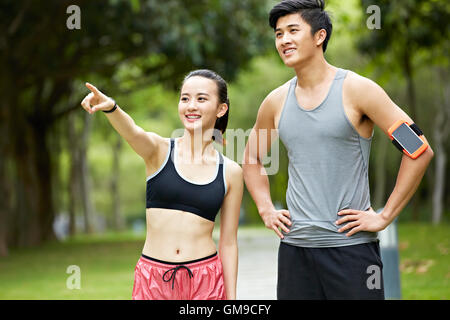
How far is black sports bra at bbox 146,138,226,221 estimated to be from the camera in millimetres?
3660

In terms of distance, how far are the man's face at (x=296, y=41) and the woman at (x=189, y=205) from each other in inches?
18.5

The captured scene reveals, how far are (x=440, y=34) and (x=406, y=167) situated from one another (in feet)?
53.1

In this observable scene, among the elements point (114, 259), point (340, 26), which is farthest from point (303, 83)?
point (340, 26)

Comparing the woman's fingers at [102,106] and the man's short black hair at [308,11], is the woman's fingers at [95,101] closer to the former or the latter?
the woman's fingers at [102,106]

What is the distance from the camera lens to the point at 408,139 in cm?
345

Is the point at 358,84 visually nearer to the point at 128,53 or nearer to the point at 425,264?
the point at 425,264

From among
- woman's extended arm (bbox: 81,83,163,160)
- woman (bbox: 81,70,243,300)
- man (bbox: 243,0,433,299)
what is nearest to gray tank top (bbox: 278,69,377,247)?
man (bbox: 243,0,433,299)

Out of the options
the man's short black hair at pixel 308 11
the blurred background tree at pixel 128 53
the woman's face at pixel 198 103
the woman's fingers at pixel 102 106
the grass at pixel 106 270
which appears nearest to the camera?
the woman's fingers at pixel 102 106

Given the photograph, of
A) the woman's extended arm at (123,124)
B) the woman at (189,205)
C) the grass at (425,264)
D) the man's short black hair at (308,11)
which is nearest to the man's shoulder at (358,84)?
the man's short black hair at (308,11)

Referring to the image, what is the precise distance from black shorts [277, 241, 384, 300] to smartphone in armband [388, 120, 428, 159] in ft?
1.75

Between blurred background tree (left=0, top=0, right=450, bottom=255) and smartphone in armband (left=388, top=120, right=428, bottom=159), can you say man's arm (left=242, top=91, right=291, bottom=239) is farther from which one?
blurred background tree (left=0, top=0, right=450, bottom=255)

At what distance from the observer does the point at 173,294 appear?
3623 mm

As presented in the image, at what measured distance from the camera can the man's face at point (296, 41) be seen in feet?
11.8

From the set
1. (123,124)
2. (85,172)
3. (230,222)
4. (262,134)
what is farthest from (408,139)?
(85,172)
